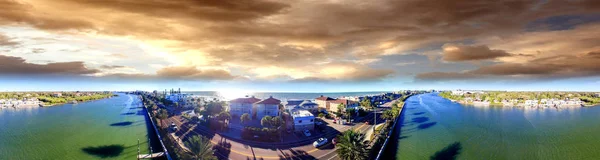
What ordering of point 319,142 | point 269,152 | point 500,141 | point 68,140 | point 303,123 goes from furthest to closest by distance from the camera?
point 68,140 → point 500,141 → point 303,123 → point 319,142 → point 269,152

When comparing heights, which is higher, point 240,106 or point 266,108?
point 240,106

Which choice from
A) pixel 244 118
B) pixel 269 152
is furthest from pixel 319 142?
pixel 244 118

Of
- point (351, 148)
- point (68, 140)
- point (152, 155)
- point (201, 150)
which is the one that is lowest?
point (68, 140)

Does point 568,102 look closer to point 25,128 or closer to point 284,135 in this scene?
point 284,135

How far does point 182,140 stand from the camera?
89.7ft

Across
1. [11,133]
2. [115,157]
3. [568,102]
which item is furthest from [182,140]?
[568,102]

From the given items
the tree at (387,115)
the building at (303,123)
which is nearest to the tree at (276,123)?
the building at (303,123)

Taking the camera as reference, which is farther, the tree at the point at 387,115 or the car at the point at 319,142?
the tree at the point at 387,115

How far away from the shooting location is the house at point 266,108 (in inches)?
1518

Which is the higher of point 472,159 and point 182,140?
point 182,140

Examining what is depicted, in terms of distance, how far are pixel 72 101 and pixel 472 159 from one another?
127607 millimetres

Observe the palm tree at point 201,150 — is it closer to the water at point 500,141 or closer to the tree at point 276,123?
the tree at point 276,123

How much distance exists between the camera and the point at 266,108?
38.7 meters

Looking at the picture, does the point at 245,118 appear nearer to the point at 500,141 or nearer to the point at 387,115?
the point at 387,115
